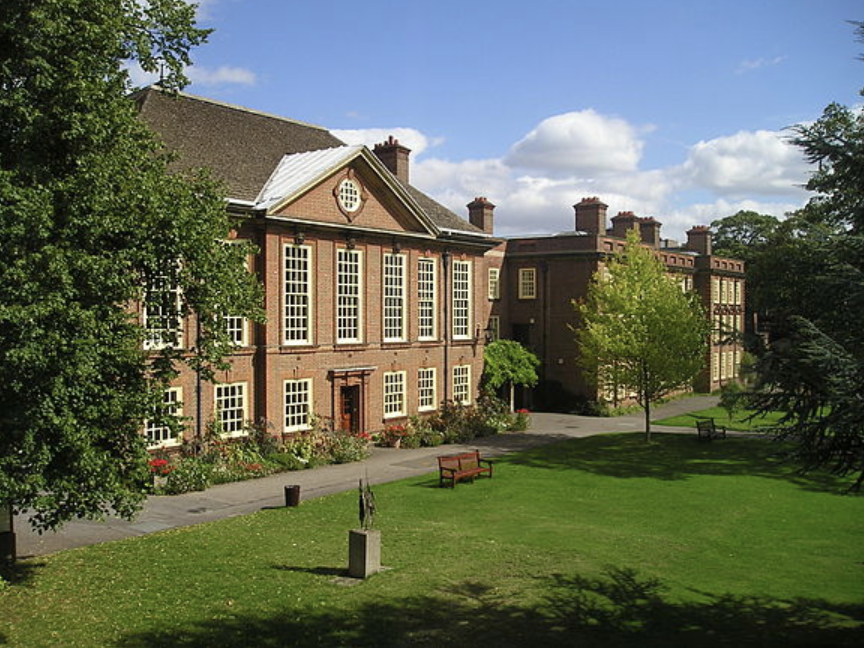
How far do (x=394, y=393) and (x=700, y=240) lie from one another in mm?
34419

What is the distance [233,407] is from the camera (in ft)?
86.9

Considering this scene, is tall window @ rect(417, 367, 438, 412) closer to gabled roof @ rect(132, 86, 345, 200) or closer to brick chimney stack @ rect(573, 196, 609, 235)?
gabled roof @ rect(132, 86, 345, 200)

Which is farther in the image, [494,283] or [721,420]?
[494,283]

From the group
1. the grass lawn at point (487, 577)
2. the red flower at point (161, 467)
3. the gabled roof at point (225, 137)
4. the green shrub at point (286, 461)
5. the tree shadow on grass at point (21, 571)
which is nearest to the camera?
the grass lawn at point (487, 577)

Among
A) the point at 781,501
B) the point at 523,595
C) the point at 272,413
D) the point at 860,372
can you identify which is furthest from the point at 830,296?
the point at 272,413

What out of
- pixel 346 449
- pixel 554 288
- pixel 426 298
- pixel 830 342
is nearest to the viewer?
pixel 830 342

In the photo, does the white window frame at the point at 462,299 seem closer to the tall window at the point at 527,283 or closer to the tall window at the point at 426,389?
the tall window at the point at 426,389

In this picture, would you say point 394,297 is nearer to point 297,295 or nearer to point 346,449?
point 297,295

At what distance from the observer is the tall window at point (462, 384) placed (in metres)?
36.4

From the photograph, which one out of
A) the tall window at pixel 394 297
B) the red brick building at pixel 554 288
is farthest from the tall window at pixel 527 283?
the tall window at pixel 394 297

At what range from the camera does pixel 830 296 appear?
32.2 ft

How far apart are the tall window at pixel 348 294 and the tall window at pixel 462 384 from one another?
7087 millimetres

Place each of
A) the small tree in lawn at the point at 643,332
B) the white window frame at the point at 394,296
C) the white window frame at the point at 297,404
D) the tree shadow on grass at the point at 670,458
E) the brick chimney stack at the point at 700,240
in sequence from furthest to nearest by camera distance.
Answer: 1. the brick chimney stack at the point at 700,240
2. the white window frame at the point at 394,296
3. the small tree in lawn at the point at 643,332
4. the white window frame at the point at 297,404
5. the tree shadow on grass at the point at 670,458

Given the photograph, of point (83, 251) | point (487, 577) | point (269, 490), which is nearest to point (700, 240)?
point (269, 490)
